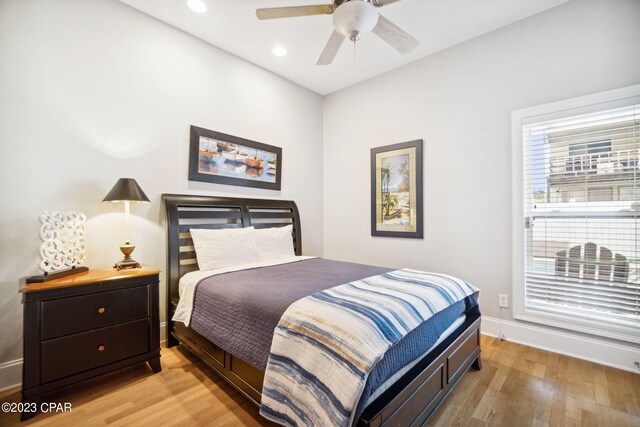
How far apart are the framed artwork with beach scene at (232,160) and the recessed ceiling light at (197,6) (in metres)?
1.04

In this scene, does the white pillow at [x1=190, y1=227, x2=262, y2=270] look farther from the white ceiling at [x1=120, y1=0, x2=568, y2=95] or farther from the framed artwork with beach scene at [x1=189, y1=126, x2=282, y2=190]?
the white ceiling at [x1=120, y1=0, x2=568, y2=95]

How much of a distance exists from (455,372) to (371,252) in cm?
207

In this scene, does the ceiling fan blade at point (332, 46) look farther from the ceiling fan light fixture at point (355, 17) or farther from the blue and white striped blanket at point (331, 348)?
the blue and white striped blanket at point (331, 348)

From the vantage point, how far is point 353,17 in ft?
5.74

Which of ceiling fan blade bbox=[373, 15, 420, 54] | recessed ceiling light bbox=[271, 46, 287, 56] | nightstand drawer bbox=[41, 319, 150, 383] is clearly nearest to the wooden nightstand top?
nightstand drawer bbox=[41, 319, 150, 383]

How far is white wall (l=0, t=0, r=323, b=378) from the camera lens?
2.01m

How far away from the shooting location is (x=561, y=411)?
173 centimetres

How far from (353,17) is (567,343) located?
3099 millimetres

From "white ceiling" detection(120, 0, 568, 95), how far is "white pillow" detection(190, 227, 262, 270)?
2.02 metres

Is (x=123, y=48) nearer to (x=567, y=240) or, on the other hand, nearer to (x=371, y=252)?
(x=371, y=252)

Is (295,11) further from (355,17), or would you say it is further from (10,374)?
(10,374)

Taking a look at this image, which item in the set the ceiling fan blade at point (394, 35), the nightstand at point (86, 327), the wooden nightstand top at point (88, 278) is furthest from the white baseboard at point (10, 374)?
the ceiling fan blade at point (394, 35)

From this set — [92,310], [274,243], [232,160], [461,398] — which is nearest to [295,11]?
[232,160]

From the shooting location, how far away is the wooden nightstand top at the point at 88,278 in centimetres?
171
